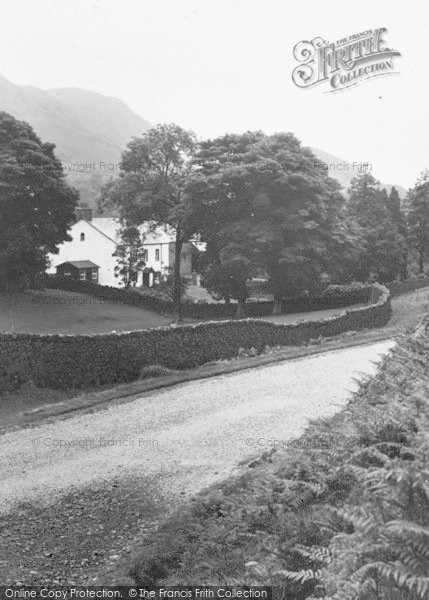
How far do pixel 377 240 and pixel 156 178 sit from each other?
23.0 metres

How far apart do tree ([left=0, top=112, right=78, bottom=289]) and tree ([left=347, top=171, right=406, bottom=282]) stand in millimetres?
26518

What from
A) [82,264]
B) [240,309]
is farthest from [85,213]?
[240,309]

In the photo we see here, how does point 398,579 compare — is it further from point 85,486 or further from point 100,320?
point 100,320

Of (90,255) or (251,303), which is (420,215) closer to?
(251,303)

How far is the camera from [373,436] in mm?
6598

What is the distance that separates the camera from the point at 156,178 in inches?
2079

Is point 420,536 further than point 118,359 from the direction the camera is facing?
No

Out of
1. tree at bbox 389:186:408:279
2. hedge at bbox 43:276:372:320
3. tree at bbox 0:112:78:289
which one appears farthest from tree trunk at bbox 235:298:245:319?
tree at bbox 389:186:408:279

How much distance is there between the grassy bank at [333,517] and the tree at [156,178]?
4227cm

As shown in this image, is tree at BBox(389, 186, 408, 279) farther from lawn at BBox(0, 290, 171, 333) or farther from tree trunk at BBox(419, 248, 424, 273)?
lawn at BBox(0, 290, 171, 333)

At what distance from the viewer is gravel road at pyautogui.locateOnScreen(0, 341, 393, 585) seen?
9.13m

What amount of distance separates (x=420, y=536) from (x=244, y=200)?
45524 millimetres

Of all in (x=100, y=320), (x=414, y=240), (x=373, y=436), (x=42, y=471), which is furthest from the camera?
(x=414, y=240)

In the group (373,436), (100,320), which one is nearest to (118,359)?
(373,436)
